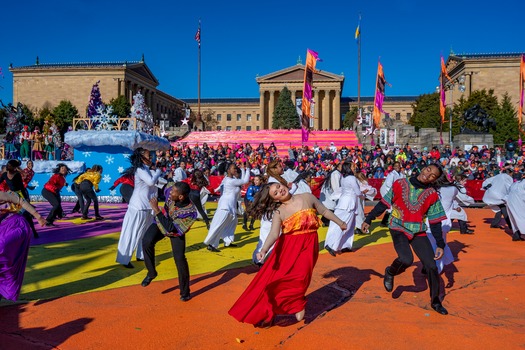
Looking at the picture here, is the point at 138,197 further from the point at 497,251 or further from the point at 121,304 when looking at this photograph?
the point at 497,251

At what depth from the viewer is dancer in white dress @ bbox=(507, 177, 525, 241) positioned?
396 inches

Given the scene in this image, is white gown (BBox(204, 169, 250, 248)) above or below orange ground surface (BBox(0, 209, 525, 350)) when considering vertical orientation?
above

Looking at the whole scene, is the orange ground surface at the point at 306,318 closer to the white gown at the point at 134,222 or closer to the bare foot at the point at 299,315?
the bare foot at the point at 299,315

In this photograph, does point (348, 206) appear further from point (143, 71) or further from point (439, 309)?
point (143, 71)

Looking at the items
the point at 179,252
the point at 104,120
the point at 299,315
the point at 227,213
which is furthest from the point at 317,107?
the point at 299,315

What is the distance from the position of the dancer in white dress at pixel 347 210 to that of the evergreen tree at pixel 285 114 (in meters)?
71.5

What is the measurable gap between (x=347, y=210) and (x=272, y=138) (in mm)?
39029

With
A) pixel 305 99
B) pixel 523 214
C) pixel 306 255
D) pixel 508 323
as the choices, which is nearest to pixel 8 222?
pixel 306 255

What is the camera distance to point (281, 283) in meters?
4.44

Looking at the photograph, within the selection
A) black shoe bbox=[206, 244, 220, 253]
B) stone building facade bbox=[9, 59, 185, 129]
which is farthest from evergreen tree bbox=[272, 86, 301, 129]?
black shoe bbox=[206, 244, 220, 253]

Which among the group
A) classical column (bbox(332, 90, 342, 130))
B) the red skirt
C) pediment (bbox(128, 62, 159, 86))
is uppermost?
pediment (bbox(128, 62, 159, 86))

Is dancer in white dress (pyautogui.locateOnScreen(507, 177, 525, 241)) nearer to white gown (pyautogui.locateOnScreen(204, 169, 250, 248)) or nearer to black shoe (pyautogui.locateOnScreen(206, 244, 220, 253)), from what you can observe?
white gown (pyautogui.locateOnScreen(204, 169, 250, 248))

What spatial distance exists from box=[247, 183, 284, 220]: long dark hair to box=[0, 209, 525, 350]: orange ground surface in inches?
45.2

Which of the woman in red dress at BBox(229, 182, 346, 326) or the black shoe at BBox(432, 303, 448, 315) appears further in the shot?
the black shoe at BBox(432, 303, 448, 315)
